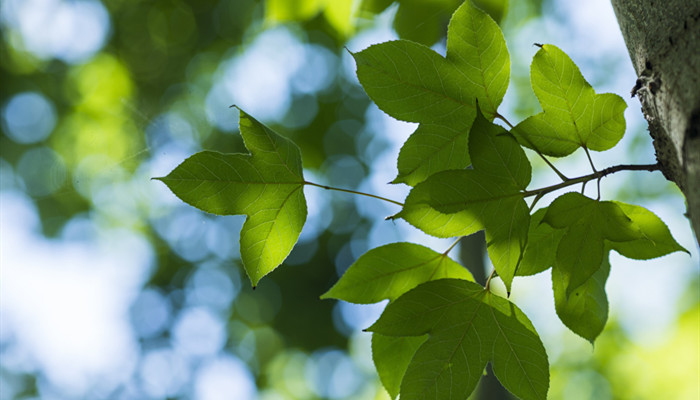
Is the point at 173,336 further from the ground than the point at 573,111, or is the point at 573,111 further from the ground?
the point at 573,111

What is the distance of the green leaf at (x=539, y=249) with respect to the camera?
0.71 meters

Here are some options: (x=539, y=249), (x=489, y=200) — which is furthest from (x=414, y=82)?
(x=539, y=249)

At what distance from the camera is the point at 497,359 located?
674 mm

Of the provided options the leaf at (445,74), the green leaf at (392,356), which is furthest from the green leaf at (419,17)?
the green leaf at (392,356)

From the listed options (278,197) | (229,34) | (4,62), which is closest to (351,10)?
(278,197)

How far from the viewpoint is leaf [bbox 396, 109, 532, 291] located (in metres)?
0.59

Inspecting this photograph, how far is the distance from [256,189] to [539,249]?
1.34 ft

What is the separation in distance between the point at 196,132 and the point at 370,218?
268 centimetres

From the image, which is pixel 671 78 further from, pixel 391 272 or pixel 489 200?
pixel 391 272

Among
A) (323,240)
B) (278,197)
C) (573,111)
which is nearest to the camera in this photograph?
(573,111)

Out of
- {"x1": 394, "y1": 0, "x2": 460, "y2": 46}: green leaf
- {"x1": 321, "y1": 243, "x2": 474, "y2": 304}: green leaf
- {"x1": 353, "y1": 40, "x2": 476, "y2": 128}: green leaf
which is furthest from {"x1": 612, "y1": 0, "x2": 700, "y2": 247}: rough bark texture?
{"x1": 394, "y1": 0, "x2": 460, "y2": 46}: green leaf

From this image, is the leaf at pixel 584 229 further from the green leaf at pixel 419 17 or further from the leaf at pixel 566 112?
the green leaf at pixel 419 17

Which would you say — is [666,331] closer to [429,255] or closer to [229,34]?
[229,34]

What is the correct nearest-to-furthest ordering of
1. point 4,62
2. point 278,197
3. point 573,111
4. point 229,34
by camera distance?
point 573,111, point 278,197, point 229,34, point 4,62
